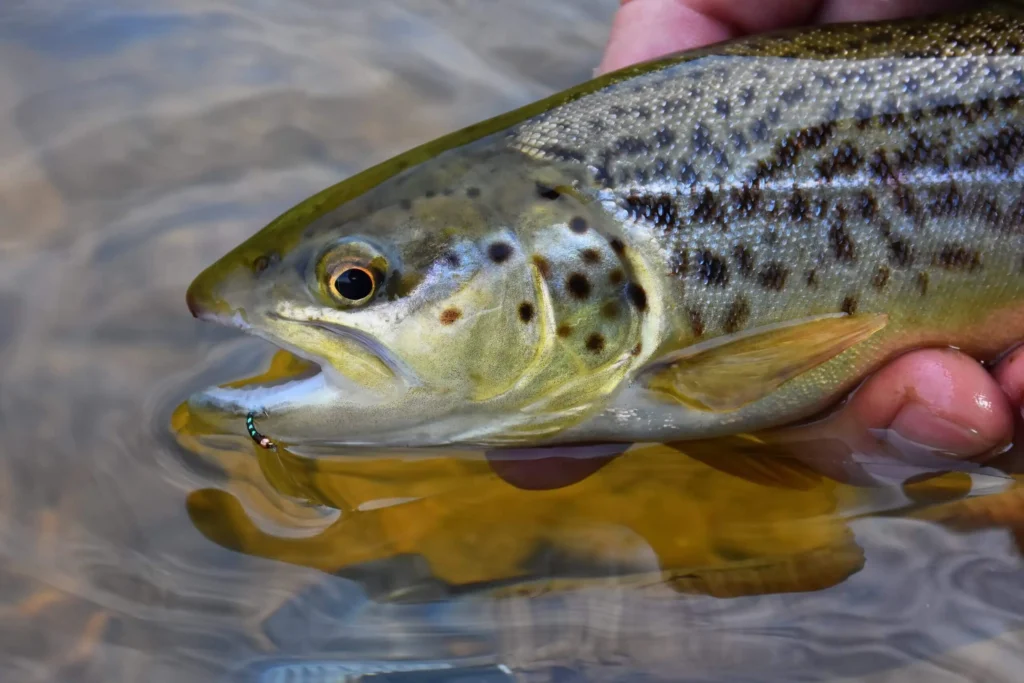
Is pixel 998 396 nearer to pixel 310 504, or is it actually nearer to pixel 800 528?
pixel 800 528

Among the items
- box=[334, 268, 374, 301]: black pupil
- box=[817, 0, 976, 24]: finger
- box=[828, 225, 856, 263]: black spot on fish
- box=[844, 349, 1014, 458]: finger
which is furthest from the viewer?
box=[817, 0, 976, 24]: finger

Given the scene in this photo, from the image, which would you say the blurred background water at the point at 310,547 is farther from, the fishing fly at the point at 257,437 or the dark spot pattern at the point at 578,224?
the dark spot pattern at the point at 578,224

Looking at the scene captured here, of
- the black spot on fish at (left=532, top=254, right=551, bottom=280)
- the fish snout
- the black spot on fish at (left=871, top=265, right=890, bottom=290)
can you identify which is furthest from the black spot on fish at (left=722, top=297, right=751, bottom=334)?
the fish snout

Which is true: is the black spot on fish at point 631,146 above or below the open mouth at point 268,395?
above

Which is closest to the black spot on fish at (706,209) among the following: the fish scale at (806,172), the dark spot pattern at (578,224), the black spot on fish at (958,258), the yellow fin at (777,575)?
the fish scale at (806,172)

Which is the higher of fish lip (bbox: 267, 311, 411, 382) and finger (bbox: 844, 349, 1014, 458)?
fish lip (bbox: 267, 311, 411, 382)

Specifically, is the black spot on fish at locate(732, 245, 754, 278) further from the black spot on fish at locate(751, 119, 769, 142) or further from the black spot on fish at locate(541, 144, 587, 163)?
the black spot on fish at locate(541, 144, 587, 163)
